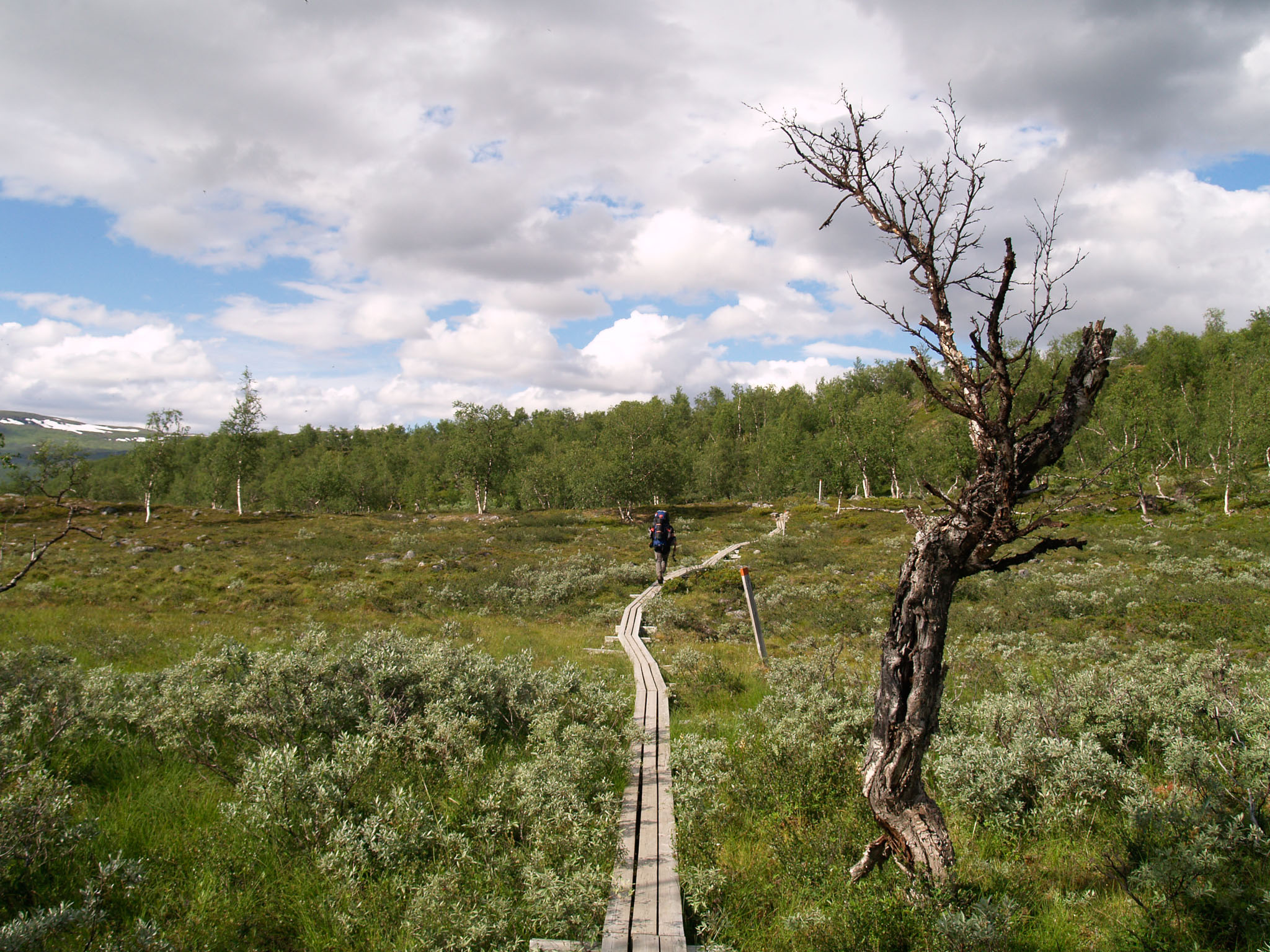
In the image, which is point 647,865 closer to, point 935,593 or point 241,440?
point 935,593

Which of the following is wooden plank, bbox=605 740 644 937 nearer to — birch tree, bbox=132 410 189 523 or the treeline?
the treeline

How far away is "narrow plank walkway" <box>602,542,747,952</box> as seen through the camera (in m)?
4.54

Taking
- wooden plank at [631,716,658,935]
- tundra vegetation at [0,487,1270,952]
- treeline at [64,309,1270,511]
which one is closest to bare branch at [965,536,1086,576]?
tundra vegetation at [0,487,1270,952]

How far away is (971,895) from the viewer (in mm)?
4223

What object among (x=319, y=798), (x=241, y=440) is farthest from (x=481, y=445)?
(x=319, y=798)

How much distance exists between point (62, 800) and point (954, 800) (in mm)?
7522

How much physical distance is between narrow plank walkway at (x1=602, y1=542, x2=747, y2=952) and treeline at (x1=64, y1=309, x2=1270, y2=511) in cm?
3548

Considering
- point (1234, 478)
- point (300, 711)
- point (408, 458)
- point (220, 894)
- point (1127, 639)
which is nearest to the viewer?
point (220, 894)

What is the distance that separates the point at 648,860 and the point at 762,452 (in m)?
83.7

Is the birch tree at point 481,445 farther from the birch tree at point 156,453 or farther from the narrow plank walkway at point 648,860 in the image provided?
the narrow plank walkway at point 648,860

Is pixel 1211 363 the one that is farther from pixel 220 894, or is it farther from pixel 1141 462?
pixel 220 894

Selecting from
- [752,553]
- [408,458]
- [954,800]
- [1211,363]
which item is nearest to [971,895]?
[954,800]

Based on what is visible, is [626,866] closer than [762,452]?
Yes

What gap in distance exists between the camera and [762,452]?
87000mm
